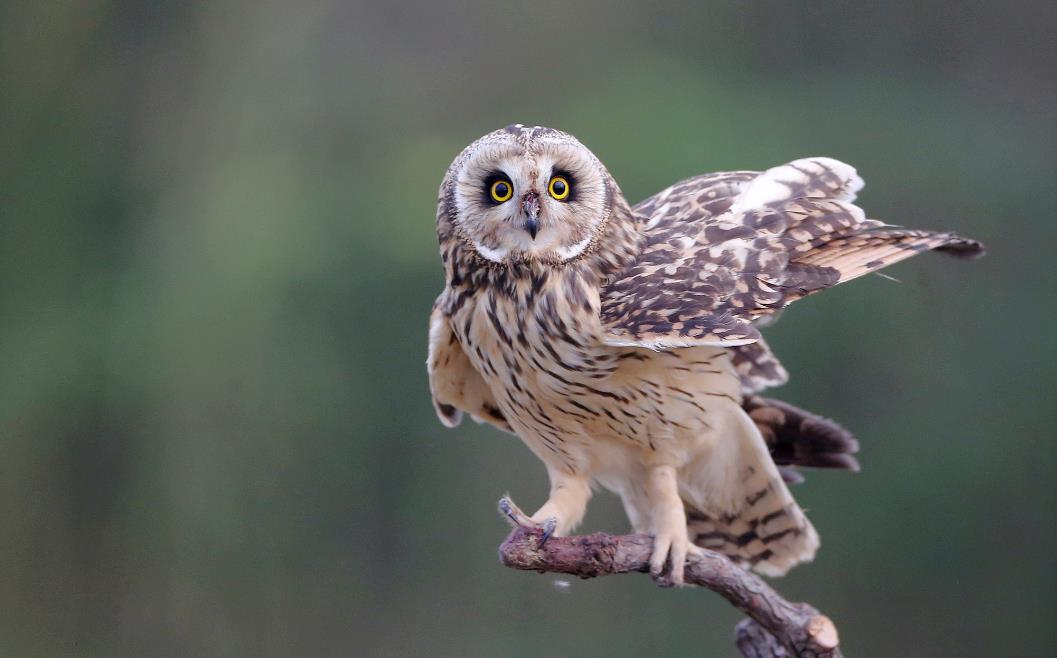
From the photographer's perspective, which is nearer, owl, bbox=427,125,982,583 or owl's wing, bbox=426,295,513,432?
owl, bbox=427,125,982,583

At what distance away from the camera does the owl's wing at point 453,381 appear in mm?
1710

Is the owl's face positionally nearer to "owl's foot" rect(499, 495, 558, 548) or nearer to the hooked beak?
the hooked beak

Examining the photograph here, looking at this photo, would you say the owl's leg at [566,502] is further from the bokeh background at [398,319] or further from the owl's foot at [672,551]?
the bokeh background at [398,319]

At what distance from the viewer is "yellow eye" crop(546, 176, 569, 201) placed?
4.88 feet

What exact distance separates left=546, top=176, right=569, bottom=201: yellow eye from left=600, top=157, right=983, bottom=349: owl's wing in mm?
161

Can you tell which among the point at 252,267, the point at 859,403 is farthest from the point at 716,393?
the point at 252,267

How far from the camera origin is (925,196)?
Answer: 105 inches

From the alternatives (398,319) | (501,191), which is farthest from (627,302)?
(398,319)

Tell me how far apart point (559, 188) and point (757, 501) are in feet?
2.62

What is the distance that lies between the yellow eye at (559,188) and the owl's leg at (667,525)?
0.53m

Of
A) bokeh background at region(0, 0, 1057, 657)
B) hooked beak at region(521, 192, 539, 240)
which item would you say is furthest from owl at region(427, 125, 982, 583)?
bokeh background at region(0, 0, 1057, 657)

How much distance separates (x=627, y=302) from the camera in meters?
1.51

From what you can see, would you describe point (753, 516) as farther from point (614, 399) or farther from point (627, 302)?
point (627, 302)

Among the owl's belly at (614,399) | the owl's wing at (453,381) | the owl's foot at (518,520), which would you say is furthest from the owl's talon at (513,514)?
the owl's wing at (453,381)
